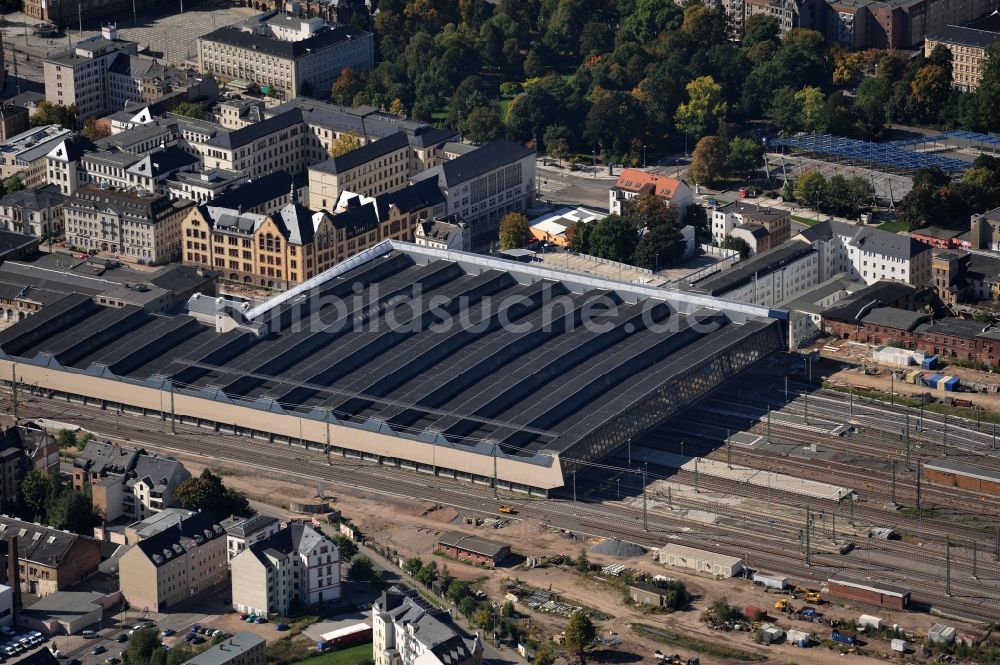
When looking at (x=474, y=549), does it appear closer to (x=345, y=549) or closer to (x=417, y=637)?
(x=345, y=549)

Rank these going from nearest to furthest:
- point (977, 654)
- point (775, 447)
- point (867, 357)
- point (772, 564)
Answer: point (977, 654) → point (772, 564) → point (775, 447) → point (867, 357)

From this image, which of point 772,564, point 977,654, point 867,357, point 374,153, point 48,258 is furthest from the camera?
point 374,153

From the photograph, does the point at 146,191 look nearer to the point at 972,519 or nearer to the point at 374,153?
the point at 374,153

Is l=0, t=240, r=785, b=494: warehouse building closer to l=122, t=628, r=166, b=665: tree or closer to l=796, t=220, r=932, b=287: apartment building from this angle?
l=796, t=220, r=932, b=287: apartment building

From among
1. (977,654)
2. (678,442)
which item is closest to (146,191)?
(678,442)

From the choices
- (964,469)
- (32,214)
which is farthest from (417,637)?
(32,214)

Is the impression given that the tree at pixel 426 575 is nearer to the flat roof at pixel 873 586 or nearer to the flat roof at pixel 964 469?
the flat roof at pixel 873 586
